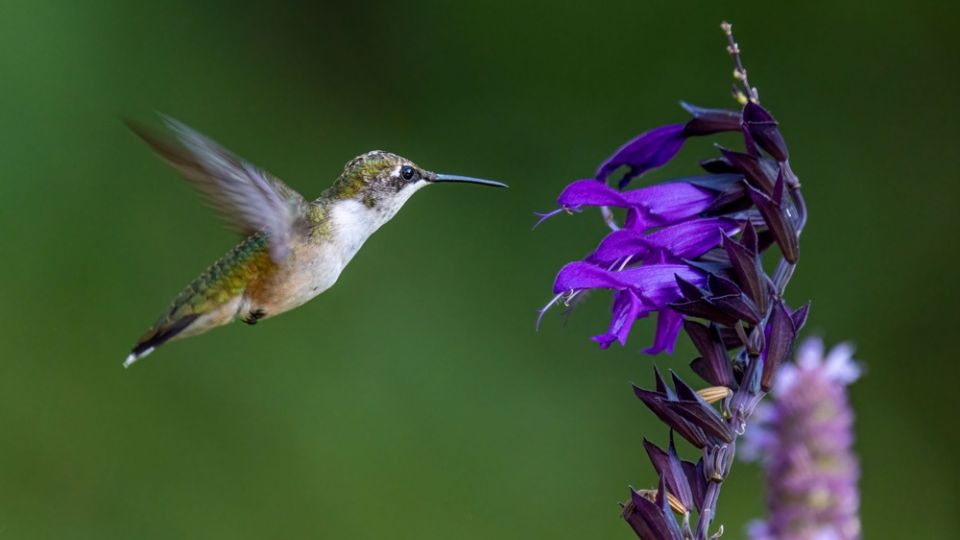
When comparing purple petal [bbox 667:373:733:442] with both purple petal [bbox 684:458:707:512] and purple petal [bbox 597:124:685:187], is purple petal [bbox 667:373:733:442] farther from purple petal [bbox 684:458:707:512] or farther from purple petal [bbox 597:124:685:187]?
purple petal [bbox 597:124:685:187]

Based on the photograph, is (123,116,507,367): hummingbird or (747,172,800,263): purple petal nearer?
(747,172,800,263): purple petal

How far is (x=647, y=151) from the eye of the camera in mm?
1442

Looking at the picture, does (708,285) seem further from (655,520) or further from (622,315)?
(655,520)

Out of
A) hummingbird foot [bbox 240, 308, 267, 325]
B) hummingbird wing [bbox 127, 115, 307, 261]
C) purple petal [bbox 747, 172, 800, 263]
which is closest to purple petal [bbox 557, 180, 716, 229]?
purple petal [bbox 747, 172, 800, 263]

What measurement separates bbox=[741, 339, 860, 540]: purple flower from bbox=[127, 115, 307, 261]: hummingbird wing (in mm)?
1138

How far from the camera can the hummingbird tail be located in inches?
70.5

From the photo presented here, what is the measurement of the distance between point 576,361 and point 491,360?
0.86ft

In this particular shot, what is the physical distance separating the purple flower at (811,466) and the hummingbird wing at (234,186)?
1138 millimetres

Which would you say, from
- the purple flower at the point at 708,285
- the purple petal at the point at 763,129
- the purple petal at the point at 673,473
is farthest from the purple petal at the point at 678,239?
the purple petal at the point at 673,473

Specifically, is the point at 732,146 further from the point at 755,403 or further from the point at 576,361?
the point at 755,403

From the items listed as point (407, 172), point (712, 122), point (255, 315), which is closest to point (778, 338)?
point (712, 122)

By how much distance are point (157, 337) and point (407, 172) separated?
1.59 feet

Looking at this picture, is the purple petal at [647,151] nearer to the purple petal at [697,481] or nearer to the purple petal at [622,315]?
the purple petal at [622,315]

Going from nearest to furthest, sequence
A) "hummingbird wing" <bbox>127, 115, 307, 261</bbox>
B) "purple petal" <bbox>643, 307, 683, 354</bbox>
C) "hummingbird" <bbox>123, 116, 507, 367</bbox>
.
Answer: "purple petal" <bbox>643, 307, 683, 354</bbox>
"hummingbird wing" <bbox>127, 115, 307, 261</bbox>
"hummingbird" <bbox>123, 116, 507, 367</bbox>
